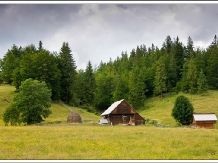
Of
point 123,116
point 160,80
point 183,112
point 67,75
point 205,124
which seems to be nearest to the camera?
point 205,124

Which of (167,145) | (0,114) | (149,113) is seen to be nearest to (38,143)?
(167,145)

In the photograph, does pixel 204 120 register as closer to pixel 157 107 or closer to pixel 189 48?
pixel 157 107

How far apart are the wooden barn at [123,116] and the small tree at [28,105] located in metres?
13.3

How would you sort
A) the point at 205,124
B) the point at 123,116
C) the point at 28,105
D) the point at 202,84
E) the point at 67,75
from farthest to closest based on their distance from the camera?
1. the point at 67,75
2. the point at 202,84
3. the point at 123,116
4. the point at 205,124
5. the point at 28,105

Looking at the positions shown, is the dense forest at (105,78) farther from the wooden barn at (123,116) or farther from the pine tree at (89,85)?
the wooden barn at (123,116)

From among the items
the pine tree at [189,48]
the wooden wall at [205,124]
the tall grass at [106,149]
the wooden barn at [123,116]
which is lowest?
the tall grass at [106,149]

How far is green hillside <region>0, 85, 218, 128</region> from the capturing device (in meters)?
66.4

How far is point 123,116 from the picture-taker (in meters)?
60.1

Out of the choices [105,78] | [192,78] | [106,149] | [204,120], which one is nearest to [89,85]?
[105,78]

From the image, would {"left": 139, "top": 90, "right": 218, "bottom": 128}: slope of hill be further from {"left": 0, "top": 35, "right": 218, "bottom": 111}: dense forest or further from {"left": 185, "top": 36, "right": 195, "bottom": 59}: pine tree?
{"left": 185, "top": 36, "right": 195, "bottom": 59}: pine tree

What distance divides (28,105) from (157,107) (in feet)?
133

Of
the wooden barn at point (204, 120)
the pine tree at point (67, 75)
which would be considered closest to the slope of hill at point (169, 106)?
the wooden barn at point (204, 120)

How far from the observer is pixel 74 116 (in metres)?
55.9

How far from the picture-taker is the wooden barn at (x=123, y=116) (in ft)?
195
